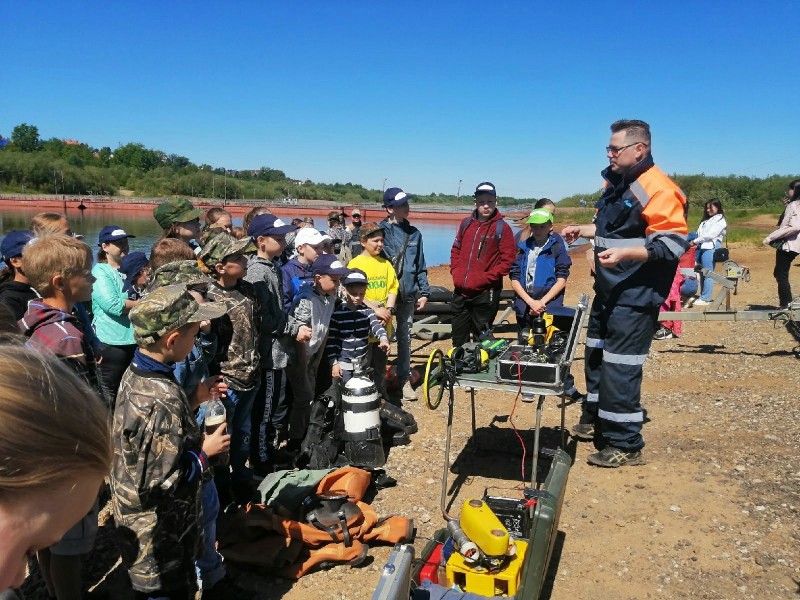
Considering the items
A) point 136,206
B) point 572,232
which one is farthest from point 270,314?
point 136,206

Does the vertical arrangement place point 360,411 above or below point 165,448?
below

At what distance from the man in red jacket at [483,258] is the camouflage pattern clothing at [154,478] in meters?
4.42

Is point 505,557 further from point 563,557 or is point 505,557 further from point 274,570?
point 274,570

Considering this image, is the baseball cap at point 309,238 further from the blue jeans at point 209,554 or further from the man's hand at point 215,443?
the man's hand at point 215,443

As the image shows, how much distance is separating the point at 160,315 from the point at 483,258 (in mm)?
4616

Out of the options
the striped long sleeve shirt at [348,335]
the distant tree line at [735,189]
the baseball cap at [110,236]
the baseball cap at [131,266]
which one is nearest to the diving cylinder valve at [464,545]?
the striped long sleeve shirt at [348,335]

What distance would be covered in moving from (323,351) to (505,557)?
290 cm

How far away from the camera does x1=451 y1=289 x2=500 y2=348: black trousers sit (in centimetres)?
683

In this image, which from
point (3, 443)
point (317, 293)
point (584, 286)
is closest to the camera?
point (3, 443)

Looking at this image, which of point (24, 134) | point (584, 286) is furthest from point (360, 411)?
point (24, 134)

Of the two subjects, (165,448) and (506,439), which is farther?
(506,439)

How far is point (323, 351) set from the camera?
18.7ft

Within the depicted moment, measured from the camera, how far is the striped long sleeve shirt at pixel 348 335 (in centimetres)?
555

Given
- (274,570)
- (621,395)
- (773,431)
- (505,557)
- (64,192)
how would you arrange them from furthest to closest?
(64,192) → (773,431) → (621,395) → (274,570) → (505,557)
